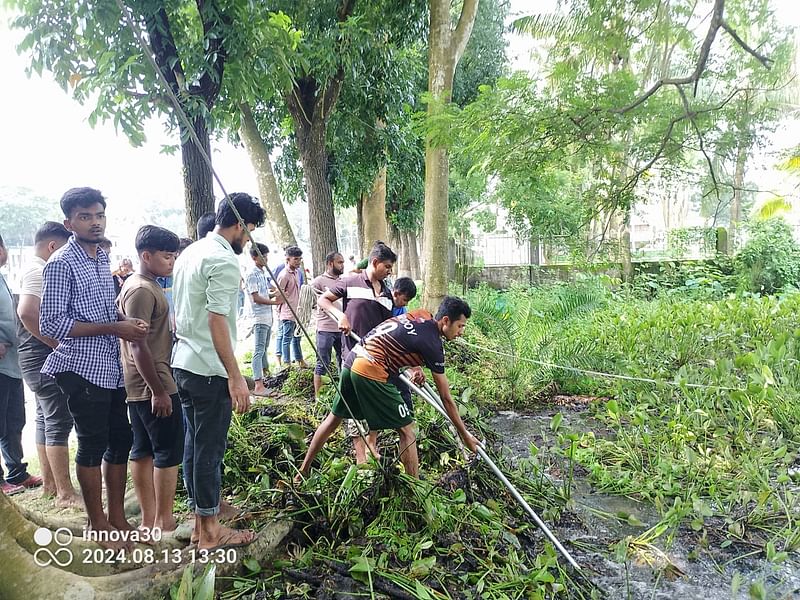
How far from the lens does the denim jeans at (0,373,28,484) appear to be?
302 centimetres

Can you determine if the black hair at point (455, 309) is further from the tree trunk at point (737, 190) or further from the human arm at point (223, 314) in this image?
the tree trunk at point (737, 190)

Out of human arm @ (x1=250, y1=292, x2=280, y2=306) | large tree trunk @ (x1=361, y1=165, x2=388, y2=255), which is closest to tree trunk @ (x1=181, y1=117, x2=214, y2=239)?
human arm @ (x1=250, y1=292, x2=280, y2=306)

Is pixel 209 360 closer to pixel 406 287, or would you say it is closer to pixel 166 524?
pixel 166 524

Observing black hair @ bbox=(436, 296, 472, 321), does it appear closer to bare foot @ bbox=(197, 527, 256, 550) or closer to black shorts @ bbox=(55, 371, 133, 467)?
bare foot @ bbox=(197, 527, 256, 550)

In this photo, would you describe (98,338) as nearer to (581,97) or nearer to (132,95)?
(132,95)

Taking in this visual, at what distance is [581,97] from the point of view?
5.18 metres

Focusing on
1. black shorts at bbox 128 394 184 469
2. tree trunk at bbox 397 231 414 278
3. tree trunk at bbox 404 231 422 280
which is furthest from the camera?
tree trunk at bbox 404 231 422 280

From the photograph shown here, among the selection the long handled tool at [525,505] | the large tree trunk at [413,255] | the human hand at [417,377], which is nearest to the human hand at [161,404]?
the long handled tool at [525,505]

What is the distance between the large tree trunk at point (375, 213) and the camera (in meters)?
9.70

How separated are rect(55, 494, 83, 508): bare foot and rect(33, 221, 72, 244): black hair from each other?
1488 millimetres

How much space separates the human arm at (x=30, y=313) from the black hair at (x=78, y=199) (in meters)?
0.72

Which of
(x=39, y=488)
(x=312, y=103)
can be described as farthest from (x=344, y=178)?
(x=39, y=488)

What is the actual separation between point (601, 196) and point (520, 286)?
15.6 feet

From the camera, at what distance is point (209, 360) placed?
2.21m
